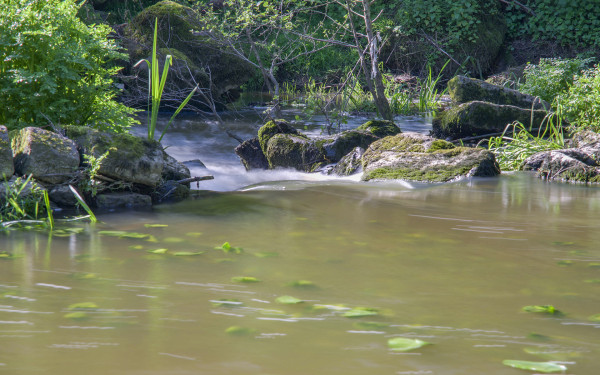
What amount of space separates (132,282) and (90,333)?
2.21 ft

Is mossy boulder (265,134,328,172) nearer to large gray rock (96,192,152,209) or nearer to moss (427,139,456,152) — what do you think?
moss (427,139,456,152)

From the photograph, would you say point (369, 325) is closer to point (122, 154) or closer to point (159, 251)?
point (159, 251)

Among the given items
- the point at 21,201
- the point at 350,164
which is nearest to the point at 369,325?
the point at 21,201

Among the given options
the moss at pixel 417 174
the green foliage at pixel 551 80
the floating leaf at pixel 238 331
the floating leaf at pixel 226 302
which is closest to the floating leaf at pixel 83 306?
the floating leaf at pixel 226 302

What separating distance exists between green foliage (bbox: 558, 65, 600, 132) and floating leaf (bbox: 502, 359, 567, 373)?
685 centimetres

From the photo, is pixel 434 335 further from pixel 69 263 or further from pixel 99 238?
pixel 99 238

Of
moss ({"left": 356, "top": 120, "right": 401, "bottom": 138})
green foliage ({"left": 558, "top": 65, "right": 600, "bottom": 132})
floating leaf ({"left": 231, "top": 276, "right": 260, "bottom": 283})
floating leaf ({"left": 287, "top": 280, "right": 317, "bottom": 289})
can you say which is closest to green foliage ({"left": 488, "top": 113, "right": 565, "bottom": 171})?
green foliage ({"left": 558, "top": 65, "right": 600, "bottom": 132})

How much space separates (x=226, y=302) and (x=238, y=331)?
0.34 m

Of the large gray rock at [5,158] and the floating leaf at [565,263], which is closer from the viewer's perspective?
the floating leaf at [565,263]

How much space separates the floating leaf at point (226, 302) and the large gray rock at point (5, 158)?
287 centimetres

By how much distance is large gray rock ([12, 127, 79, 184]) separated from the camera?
485cm

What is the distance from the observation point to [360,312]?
8.37 ft

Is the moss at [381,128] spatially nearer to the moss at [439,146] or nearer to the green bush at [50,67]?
the moss at [439,146]

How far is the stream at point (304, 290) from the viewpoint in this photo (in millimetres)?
2113
